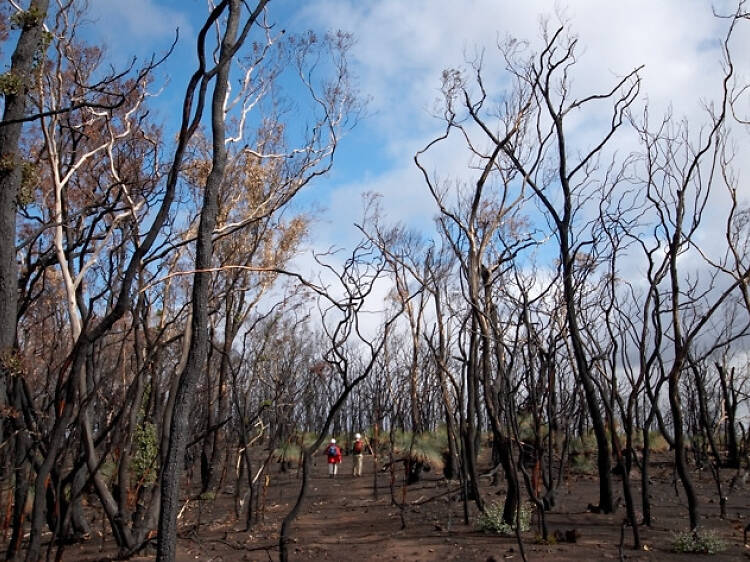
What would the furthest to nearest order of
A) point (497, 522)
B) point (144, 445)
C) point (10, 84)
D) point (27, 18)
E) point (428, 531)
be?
point (144, 445)
point (428, 531)
point (497, 522)
point (27, 18)
point (10, 84)

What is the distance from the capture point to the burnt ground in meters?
9.24

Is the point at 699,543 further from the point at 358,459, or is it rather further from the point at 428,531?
the point at 358,459

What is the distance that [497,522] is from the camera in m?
10.4

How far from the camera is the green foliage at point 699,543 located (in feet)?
28.1

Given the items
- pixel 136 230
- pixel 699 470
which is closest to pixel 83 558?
pixel 136 230

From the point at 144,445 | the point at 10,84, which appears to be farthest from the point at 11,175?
the point at 144,445

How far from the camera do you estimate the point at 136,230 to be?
10.2 meters

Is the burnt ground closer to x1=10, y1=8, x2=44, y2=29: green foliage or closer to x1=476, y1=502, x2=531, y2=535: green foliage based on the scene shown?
x1=476, y1=502, x2=531, y2=535: green foliage

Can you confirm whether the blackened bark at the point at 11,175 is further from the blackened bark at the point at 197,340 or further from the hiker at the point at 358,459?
the hiker at the point at 358,459

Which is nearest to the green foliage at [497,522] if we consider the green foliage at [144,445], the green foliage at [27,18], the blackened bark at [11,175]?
the green foliage at [144,445]

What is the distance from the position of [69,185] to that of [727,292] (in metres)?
9.74

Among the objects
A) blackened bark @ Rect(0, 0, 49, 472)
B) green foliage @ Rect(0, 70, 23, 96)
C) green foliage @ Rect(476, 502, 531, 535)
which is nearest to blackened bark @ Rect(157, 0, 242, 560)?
blackened bark @ Rect(0, 0, 49, 472)

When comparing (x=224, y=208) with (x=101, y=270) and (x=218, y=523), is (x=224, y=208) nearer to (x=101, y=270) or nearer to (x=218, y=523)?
(x=101, y=270)

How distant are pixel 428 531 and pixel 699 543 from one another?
4200mm
